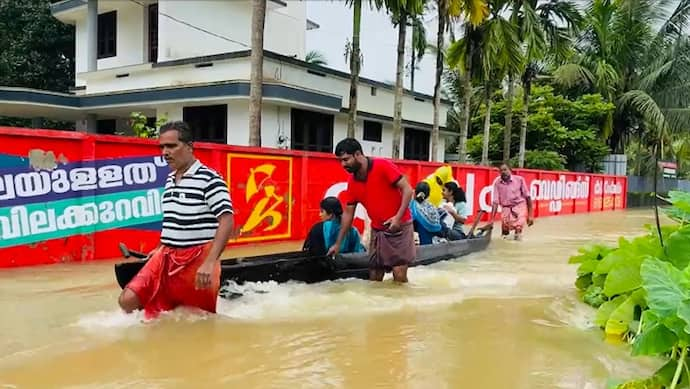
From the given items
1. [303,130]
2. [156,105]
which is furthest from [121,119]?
[303,130]

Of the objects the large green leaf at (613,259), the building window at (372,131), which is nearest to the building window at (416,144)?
the building window at (372,131)

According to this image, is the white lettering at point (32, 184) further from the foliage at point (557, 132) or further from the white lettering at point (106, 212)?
the foliage at point (557, 132)

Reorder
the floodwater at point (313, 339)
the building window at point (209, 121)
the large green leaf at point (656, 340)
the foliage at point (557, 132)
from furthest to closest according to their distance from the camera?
the foliage at point (557, 132) → the building window at point (209, 121) → the floodwater at point (313, 339) → the large green leaf at point (656, 340)

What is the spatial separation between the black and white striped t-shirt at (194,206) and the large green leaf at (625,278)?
127 inches

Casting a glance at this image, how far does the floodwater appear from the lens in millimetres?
4324

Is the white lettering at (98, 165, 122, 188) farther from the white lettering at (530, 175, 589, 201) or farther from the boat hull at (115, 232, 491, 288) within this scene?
the white lettering at (530, 175, 589, 201)

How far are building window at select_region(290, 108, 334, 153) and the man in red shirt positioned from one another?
1256 centimetres

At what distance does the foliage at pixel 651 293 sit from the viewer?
3.52 meters

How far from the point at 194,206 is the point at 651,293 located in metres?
3.15

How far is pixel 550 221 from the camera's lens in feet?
64.2

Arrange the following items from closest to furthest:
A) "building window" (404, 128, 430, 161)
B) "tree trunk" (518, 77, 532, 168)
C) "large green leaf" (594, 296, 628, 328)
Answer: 1. "large green leaf" (594, 296, 628, 328)
2. "building window" (404, 128, 430, 161)
3. "tree trunk" (518, 77, 532, 168)

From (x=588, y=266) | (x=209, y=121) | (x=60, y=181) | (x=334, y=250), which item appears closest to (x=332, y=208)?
(x=334, y=250)

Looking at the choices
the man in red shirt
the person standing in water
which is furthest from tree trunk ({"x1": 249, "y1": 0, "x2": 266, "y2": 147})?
the man in red shirt

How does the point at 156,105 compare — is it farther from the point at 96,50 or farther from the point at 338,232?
the point at 338,232
